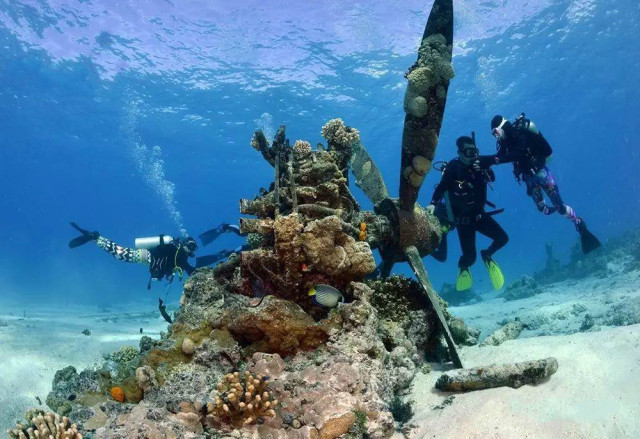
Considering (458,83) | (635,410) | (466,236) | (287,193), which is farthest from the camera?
(458,83)

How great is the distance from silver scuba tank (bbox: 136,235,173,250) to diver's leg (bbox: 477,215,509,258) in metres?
8.93

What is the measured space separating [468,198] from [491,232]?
1418 mm

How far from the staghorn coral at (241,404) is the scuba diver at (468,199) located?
6216 millimetres

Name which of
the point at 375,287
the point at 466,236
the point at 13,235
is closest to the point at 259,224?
the point at 375,287

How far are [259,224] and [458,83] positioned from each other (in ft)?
112

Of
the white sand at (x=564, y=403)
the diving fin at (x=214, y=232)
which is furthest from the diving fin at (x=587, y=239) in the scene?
the diving fin at (x=214, y=232)

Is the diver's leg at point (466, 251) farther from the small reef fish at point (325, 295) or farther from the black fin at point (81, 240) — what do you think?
the black fin at point (81, 240)

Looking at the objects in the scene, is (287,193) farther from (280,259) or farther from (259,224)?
(280,259)

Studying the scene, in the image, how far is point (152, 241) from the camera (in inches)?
452

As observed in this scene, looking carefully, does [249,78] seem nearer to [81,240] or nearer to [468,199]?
[81,240]

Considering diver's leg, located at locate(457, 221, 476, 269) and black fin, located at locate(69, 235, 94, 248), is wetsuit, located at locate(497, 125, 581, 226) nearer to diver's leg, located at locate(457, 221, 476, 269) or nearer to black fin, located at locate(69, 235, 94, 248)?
diver's leg, located at locate(457, 221, 476, 269)

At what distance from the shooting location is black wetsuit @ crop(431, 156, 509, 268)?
29.1 feet

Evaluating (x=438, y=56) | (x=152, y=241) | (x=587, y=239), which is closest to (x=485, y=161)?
(x=587, y=239)

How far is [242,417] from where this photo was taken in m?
3.37
